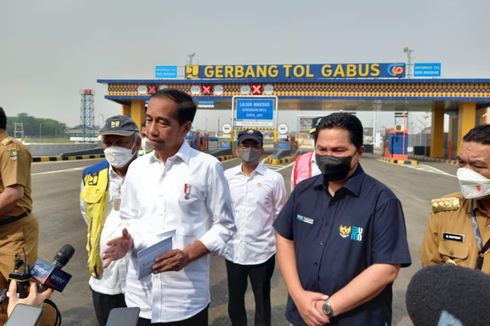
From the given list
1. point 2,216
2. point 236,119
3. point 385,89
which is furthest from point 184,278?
point 385,89

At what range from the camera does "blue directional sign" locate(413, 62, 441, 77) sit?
2484 cm

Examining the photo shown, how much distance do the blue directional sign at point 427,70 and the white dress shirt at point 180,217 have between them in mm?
26462

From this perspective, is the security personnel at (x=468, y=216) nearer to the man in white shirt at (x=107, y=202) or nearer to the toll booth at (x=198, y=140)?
the man in white shirt at (x=107, y=202)

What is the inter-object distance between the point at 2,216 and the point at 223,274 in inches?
109

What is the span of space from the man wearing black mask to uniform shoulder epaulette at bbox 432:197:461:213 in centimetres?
51

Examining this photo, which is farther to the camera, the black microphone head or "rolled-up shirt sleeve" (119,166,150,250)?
"rolled-up shirt sleeve" (119,166,150,250)

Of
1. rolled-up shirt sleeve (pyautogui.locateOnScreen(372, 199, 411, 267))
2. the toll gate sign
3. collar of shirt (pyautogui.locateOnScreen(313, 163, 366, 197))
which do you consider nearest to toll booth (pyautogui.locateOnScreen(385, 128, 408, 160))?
the toll gate sign

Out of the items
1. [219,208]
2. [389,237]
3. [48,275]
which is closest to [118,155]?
[219,208]

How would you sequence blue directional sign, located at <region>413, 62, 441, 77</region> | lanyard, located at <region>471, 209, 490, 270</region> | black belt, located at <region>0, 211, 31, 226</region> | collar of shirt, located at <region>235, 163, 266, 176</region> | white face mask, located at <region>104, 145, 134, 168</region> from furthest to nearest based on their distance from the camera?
1. blue directional sign, located at <region>413, 62, 441, 77</region>
2. collar of shirt, located at <region>235, 163, 266, 176</region>
3. black belt, located at <region>0, 211, 31, 226</region>
4. white face mask, located at <region>104, 145, 134, 168</region>
5. lanyard, located at <region>471, 209, 490, 270</region>

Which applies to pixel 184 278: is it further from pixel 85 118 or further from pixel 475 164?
pixel 85 118

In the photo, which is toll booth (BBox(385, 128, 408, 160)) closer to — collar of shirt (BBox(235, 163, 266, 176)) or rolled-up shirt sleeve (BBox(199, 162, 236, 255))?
collar of shirt (BBox(235, 163, 266, 176))

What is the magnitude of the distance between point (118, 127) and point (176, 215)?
0.98m

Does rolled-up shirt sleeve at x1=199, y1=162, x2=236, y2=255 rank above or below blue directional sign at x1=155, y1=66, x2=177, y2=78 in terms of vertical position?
below

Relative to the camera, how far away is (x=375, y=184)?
192cm
